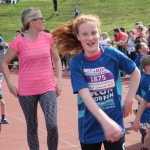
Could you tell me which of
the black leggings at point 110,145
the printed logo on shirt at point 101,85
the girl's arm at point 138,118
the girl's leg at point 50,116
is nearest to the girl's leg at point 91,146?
the black leggings at point 110,145

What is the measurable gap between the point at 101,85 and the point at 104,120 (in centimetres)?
59

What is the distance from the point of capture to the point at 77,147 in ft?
21.6

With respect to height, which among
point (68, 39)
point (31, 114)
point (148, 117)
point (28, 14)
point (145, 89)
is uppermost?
point (28, 14)

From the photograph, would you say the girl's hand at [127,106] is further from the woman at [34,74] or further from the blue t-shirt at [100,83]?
the woman at [34,74]

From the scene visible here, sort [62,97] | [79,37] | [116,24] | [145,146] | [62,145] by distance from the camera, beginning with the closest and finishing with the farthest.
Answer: [79,37] → [145,146] → [62,145] → [62,97] → [116,24]

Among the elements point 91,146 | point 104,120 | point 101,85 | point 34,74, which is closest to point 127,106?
point 101,85

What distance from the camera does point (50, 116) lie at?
516 centimetres

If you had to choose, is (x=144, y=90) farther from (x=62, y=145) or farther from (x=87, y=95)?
(x=87, y=95)

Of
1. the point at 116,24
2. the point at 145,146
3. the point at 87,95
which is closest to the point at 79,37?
the point at 87,95

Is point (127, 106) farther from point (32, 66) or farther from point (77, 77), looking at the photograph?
point (32, 66)

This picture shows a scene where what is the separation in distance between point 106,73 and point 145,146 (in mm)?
2296

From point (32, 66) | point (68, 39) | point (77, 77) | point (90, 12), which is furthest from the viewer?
point (90, 12)

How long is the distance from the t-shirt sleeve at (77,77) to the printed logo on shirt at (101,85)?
53mm

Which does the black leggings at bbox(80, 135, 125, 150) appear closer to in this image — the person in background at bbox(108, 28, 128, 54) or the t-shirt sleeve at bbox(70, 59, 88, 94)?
the t-shirt sleeve at bbox(70, 59, 88, 94)
